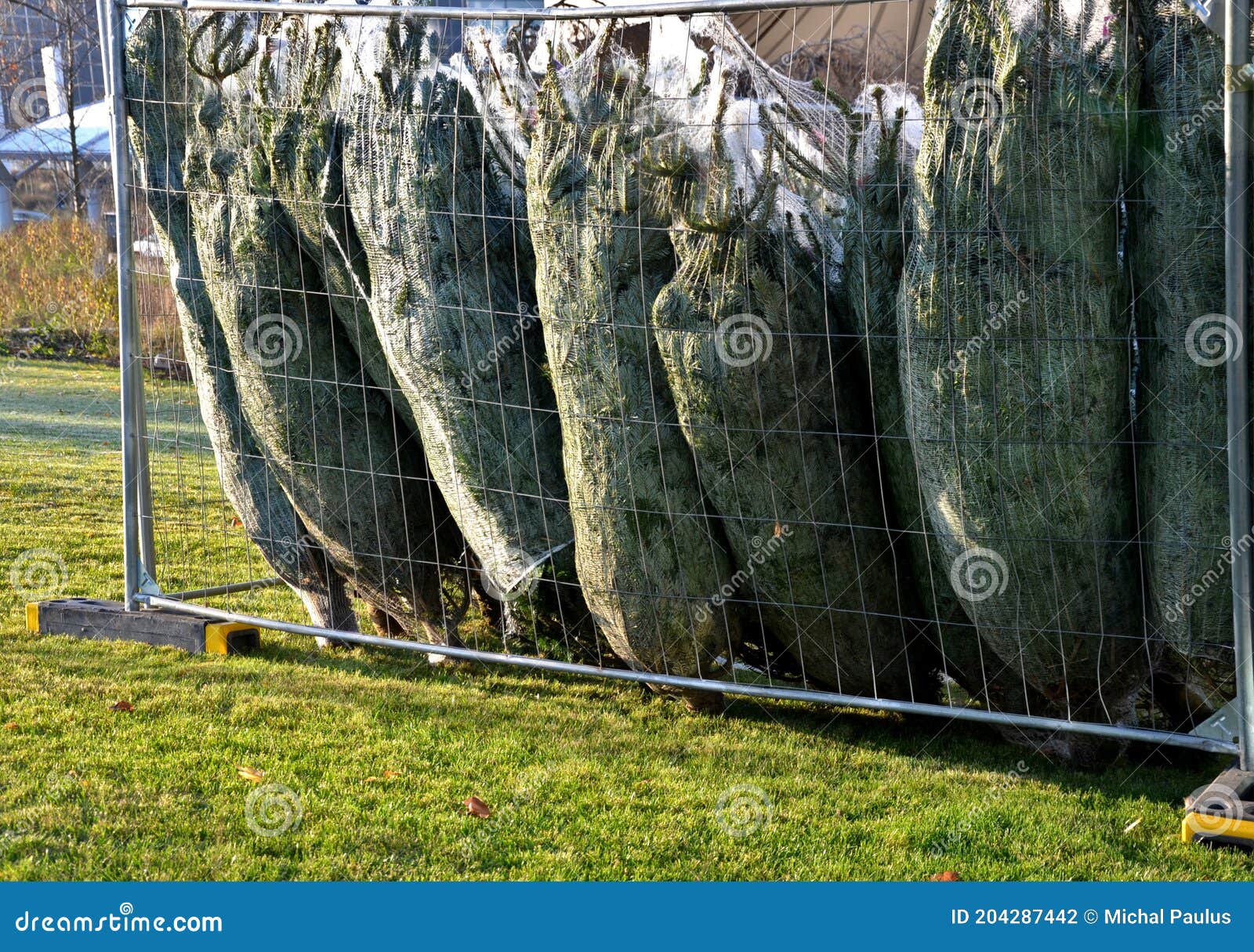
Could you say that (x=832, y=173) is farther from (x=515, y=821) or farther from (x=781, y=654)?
(x=515, y=821)

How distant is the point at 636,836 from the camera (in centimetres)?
393

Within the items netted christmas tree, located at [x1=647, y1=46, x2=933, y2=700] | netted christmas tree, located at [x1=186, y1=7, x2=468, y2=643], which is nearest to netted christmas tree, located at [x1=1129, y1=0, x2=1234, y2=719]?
netted christmas tree, located at [x1=647, y1=46, x2=933, y2=700]

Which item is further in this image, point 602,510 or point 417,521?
point 417,521

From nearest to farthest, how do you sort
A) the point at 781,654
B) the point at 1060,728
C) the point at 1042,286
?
the point at 1042,286
the point at 1060,728
the point at 781,654

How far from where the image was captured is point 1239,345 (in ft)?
12.3

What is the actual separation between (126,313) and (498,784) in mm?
3141

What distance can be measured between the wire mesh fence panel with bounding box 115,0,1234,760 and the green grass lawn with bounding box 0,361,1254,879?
9.2 inches

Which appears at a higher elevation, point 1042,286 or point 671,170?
point 671,170

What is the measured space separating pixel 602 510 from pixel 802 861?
160 centimetres

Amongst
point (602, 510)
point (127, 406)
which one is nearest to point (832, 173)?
point (602, 510)

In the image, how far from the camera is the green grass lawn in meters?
3.75

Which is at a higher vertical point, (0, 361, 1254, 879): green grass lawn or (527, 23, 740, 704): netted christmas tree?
(527, 23, 740, 704): netted christmas tree

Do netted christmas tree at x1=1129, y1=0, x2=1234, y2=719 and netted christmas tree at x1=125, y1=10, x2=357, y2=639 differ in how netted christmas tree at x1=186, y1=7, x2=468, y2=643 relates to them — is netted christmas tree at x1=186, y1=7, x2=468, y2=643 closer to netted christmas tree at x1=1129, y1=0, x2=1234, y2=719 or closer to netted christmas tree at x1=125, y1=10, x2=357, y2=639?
netted christmas tree at x1=125, y1=10, x2=357, y2=639

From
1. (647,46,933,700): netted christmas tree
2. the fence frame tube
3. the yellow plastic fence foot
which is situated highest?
(647,46,933,700): netted christmas tree
